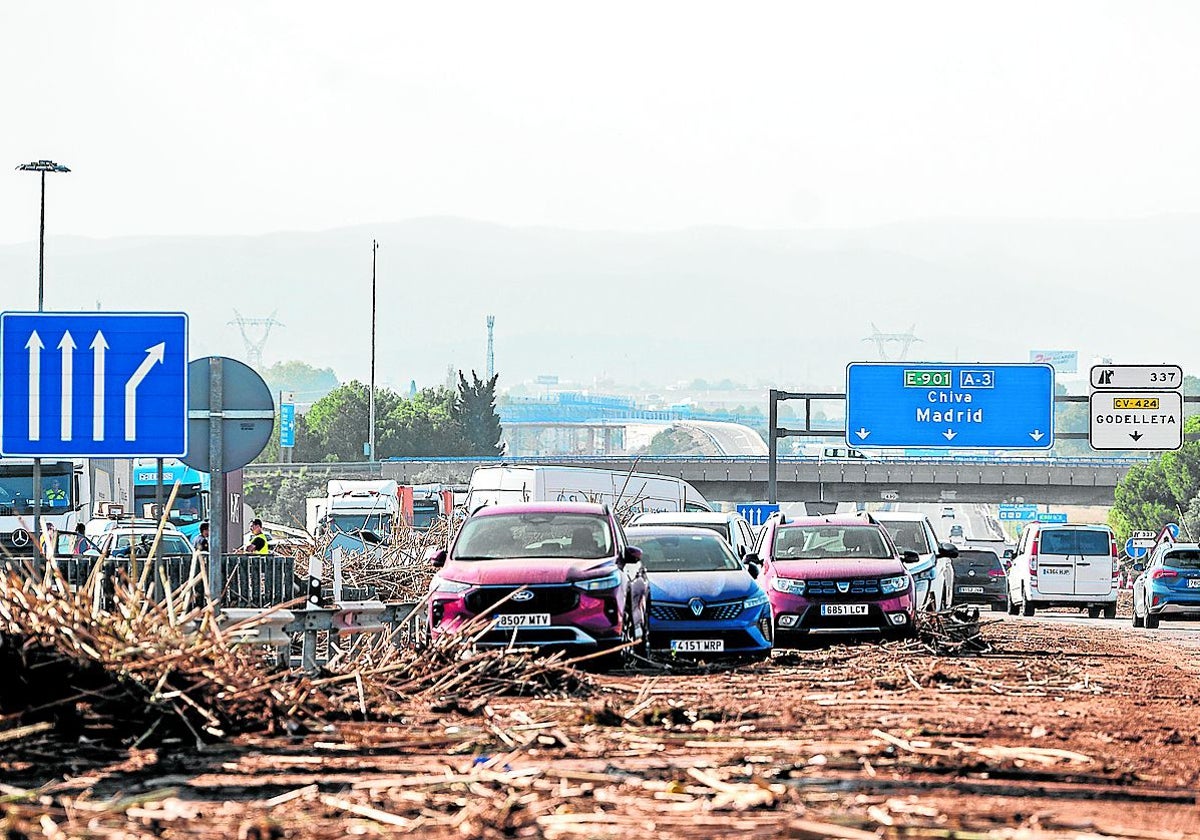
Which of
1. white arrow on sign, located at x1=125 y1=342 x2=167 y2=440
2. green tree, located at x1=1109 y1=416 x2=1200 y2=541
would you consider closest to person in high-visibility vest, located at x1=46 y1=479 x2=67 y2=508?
white arrow on sign, located at x1=125 y1=342 x2=167 y2=440

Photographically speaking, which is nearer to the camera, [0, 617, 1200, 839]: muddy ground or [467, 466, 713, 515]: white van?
[0, 617, 1200, 839]: muddy ground

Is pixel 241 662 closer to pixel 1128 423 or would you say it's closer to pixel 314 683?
pixel 314 683

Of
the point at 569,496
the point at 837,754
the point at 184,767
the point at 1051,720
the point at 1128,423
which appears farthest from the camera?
the point at 569,496

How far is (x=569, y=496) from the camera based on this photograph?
45.7m

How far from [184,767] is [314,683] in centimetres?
232

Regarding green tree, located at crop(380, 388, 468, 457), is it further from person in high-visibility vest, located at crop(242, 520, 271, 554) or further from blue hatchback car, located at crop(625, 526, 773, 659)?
blue hatchback car, located at crop(625, 526, 773, 659)

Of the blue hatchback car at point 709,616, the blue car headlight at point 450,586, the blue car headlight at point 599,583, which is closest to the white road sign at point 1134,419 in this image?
the blue hatchback car at point 709,616

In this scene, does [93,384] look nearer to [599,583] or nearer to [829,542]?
[599,583]

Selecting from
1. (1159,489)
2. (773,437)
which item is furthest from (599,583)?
(1159,489)

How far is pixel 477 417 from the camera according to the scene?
150 m

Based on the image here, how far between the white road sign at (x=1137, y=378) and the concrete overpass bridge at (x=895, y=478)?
5856 cm

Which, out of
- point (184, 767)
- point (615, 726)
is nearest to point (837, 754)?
point (615, 726)

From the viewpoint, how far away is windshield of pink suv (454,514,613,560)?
17.8 meters

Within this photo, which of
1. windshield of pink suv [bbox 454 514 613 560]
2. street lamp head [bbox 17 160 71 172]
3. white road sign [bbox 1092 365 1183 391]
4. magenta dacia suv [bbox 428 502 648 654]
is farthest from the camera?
street lamp head [bbox 17 160 71 172]
